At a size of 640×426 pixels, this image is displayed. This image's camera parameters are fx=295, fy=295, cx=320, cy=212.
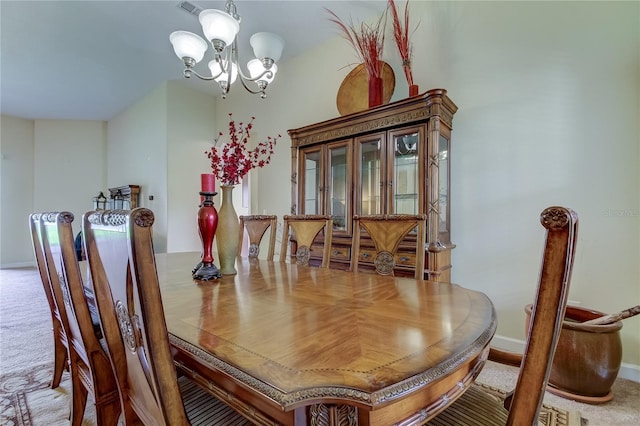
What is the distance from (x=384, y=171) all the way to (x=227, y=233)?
1.47m

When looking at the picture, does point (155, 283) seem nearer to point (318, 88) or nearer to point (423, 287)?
point (423, 287)

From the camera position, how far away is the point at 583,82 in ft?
6.45

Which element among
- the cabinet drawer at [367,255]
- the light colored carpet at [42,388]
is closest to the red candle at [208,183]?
the light colored carpet at [42,388]

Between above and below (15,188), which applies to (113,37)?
above

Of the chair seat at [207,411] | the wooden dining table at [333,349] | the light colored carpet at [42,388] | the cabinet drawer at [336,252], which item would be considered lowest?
the light colored carpet at [42,388]

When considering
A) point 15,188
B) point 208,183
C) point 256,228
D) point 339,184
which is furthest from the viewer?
point 15,188

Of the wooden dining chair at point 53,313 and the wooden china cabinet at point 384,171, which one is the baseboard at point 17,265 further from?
the wooden china cabinet at point 384,171

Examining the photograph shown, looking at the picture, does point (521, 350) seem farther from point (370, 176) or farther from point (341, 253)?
point (370, 176)

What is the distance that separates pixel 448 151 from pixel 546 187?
2.38 ft

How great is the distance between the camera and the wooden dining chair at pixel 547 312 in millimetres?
545

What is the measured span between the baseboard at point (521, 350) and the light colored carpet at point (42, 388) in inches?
1.9

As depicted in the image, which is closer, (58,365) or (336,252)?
(58,365)

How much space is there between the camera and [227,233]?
4.83ft

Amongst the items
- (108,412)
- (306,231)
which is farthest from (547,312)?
(306,231)
